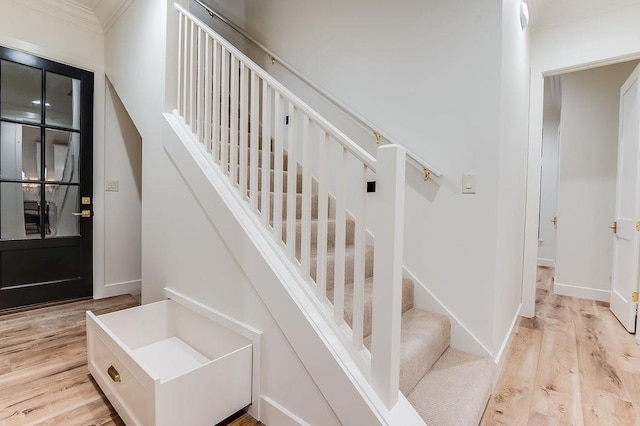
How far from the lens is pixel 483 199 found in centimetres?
185

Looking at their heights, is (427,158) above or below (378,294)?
above

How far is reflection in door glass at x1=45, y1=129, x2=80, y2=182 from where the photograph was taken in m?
2.88

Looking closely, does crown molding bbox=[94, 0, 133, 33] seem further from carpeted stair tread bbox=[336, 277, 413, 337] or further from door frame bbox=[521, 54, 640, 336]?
door frame bbox=[521, 54, 640, 336]

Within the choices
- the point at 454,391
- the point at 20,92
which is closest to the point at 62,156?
the point at 20,92

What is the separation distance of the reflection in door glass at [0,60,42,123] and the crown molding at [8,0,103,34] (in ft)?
1.76

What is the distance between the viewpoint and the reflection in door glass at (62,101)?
2.87 m

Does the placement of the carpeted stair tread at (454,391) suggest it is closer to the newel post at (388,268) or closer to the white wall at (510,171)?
the white wall at (510,171)

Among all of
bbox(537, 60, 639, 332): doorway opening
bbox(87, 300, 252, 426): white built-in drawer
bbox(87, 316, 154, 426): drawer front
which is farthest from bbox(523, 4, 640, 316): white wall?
bbox(87, 316, 154, 426): drawer front

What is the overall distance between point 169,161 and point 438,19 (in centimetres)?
197

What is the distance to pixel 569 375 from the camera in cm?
198

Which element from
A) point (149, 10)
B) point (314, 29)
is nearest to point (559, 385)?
point (314, 29)

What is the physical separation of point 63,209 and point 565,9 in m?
4.68

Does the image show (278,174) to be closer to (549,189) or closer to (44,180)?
(44,180)

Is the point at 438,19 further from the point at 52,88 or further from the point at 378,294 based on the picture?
the point at 52,88
